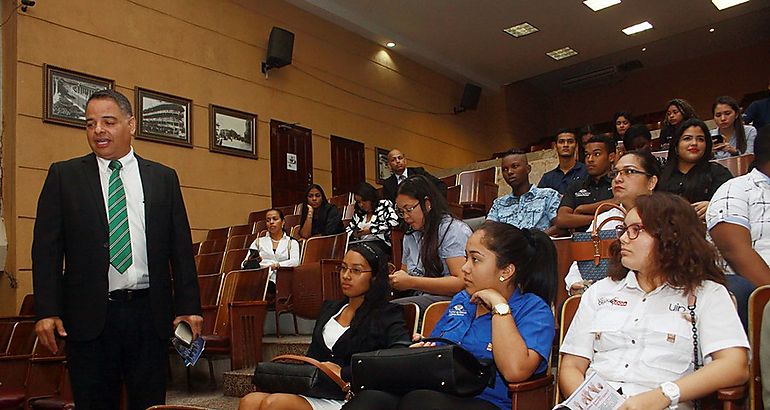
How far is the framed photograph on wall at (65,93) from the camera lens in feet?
20.6

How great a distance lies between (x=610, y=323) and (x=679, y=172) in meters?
1.53

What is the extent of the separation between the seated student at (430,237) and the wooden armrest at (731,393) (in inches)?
48.9

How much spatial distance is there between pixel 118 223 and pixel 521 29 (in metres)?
8.94

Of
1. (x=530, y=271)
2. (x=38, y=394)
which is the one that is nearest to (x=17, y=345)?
(x=38, y=394)

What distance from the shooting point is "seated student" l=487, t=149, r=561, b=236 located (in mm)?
3553

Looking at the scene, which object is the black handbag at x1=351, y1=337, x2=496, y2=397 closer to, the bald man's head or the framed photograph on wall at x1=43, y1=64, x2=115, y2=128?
the bald man's head

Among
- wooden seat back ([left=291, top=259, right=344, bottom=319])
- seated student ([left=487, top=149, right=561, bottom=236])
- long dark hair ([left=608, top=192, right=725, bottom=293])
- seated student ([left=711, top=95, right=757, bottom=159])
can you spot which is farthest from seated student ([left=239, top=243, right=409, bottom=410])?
seated student ([left=711, top=95, right=757, bottom=159])

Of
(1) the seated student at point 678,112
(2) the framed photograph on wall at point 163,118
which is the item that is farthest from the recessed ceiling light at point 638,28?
(2) the framed photograph on wall at point 163,118

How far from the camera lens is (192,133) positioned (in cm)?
754

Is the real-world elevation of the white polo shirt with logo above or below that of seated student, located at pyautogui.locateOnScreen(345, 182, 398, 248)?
below

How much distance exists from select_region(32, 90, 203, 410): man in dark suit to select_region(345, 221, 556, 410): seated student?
67cm

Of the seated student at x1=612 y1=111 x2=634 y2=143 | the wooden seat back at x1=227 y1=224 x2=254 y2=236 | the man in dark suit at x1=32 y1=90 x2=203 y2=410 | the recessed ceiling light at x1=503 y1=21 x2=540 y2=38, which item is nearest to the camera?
the man in dark suit at x1=32 y1=90 x2=203 y2=410

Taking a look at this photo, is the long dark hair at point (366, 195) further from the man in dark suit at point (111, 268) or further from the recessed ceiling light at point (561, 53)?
the recessed ceiling light at point (561, 53)

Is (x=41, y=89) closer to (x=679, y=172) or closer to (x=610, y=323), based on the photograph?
(x=679, y=172)
